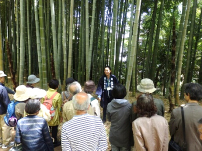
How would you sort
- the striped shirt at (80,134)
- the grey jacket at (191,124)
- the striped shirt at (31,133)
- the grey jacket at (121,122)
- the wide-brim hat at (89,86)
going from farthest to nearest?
the wide-brim hat at (89,86)
the grey jacket at (121,122)
the striped shirt at (31,133)
the grey jacket at (191,124)
the striped shirt at (80,134)

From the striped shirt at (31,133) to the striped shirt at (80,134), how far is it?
0.46 metres

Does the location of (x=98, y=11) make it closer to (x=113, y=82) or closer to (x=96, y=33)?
(x=96, y=33)

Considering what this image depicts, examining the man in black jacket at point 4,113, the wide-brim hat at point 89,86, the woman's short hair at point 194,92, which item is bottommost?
the man in black jacket at point 4,113

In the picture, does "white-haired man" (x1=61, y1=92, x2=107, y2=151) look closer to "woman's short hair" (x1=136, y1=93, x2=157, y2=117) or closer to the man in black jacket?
"woman's short hair" (x1=136, y1=93, x2=157, y2=117)

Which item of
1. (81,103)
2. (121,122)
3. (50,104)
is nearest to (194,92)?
(121,122)

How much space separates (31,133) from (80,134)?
2.01ft

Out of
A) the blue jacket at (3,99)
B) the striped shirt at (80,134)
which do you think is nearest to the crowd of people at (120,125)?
the striped shirt at (80,134)

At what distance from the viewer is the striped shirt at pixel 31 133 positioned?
5.10 feet

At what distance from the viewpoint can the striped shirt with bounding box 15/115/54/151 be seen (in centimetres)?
156

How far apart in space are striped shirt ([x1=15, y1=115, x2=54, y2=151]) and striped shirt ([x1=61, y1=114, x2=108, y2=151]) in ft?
1.52

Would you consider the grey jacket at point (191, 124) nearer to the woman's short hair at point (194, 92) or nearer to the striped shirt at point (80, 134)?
the woman's short hair at point (194, 92)

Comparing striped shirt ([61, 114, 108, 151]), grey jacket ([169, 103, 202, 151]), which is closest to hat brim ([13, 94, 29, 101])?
striped shirt ([61, 114, 108, 151])

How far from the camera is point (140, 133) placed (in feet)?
4.42

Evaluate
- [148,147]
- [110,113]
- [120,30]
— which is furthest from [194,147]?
[120,30]
